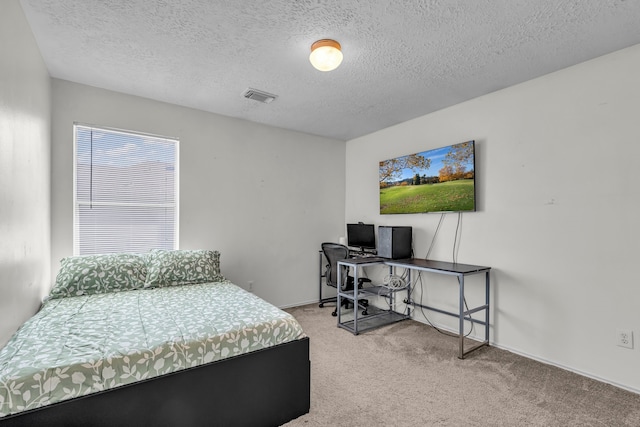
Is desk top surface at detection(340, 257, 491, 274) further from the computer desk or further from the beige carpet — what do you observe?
the beige carpet

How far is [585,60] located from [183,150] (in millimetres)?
3967

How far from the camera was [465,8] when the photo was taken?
5.98 ft

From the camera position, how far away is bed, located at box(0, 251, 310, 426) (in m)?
1.30

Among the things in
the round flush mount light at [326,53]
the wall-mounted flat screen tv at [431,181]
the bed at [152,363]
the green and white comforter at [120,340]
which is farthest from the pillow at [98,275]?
the wall-mounted flat screen tv at [431,181]

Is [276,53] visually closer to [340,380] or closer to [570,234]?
[340,380]

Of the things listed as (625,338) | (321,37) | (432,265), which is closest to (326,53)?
(321,37)

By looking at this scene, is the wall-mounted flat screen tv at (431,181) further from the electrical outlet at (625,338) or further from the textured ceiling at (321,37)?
the electrical outlet at (625,338)

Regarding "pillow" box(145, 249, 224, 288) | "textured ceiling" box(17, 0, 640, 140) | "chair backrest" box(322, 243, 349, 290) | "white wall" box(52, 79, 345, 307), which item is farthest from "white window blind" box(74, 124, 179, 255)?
"chair backrest" box(322, 243, 349, 290)

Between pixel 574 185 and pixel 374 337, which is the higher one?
pixel 574 185

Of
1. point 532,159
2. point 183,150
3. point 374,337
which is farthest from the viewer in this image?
point 183,150

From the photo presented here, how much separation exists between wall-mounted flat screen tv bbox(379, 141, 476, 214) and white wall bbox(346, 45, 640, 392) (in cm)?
14

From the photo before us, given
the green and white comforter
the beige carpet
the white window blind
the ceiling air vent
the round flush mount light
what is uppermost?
the ceiling air vent

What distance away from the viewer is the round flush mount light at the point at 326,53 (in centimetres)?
213

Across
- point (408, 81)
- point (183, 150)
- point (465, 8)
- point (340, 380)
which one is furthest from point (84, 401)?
point (408, 81)
